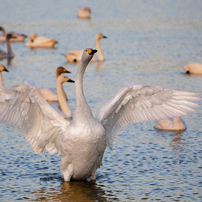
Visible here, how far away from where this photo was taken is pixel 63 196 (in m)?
7.54

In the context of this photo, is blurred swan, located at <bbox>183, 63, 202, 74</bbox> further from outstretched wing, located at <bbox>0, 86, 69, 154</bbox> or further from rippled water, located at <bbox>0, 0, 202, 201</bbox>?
outstretched wing, located at <bbox>0, 86, 69, 154</bbox>

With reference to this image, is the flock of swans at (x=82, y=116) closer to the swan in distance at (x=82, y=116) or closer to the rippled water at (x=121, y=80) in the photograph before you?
the swan in distance at (x=82, y=116)

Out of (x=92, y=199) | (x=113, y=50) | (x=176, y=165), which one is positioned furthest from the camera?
(x=113, y=50)

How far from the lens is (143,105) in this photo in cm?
789

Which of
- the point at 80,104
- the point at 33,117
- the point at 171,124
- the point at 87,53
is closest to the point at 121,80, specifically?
the point at 171,124

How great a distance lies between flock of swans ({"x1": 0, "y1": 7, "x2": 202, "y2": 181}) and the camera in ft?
24.2

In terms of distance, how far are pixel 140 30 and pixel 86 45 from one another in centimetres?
430

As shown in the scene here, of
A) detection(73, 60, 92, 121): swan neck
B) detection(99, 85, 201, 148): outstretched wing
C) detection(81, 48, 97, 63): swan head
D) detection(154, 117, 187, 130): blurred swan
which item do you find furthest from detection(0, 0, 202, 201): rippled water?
detection(81, 48, 97, 63): swan head

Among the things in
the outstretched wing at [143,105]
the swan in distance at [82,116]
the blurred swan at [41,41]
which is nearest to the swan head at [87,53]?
the swan in distance at [82,116]

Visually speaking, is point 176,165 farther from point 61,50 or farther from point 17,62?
point 61,50

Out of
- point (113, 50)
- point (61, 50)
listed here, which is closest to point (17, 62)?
point (61, 50)

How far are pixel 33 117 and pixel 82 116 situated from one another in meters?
1.00

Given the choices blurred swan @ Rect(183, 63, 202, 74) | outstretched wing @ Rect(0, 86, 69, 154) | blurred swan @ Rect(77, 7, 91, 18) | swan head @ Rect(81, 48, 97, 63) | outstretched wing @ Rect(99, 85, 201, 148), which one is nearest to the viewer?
swan head @ Rect(81, 48, 97, 63)

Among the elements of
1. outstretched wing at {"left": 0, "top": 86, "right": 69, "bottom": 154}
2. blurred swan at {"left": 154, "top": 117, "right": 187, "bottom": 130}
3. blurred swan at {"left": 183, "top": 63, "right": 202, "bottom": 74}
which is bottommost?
blurred swan at {"left": 183, "top": 63, "right": 202, "bottom": 74}
